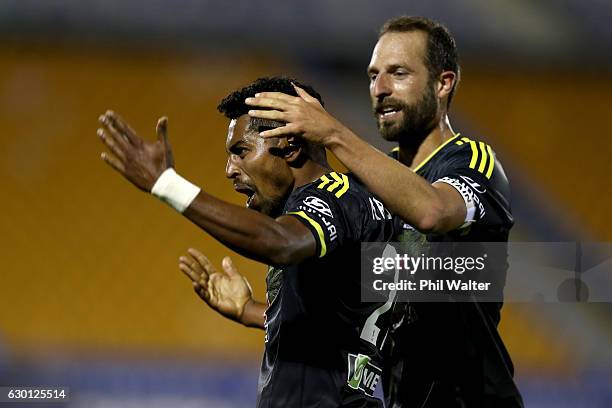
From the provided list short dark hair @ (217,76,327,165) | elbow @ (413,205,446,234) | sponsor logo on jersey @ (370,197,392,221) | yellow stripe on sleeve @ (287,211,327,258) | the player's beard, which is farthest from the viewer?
the player's beard

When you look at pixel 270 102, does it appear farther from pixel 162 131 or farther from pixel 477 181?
pixel 477 181

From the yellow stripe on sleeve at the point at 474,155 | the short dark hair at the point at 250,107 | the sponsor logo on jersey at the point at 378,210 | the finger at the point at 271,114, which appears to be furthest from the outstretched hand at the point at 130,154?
the yellow stripe on sleeve at the point at 474,155

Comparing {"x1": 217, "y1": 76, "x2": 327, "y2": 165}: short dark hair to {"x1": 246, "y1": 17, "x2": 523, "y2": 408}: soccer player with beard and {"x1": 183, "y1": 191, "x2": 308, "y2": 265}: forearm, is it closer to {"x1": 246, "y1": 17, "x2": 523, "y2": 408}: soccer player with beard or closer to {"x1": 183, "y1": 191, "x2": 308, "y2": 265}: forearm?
{"x1": 246, "y1": 17, "x2": 523, "y2": 408}: soccer player with beard

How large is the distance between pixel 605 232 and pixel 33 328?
4.27 metres

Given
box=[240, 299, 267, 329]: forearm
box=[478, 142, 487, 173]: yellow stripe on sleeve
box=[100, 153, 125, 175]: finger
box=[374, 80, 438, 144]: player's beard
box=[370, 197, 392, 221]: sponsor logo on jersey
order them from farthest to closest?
box=[240, 299, 267, 329]: forearm → box=[374, 80, 438, 144]: player's beard → box=[478, 142, 487, 173]: yellow stripe on sleeve → box=[370, 197, 392, 221]: sponsor logo on jersey → box=[100, 153, 125, 175]: finger

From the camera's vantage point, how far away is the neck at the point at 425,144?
110 inches

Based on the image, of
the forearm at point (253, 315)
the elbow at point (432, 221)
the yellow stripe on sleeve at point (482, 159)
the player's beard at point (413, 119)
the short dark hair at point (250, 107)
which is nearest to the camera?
the elbow at point (432, 221)

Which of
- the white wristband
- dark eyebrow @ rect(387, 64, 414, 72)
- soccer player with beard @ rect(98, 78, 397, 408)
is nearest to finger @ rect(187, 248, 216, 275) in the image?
soccer player with beard @ rect(98, 78, 397, 408)

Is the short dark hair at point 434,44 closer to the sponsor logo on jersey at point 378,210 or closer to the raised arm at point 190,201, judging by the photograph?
the sponsor logo on jersey at point 378,210

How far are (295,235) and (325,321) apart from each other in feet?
1.02

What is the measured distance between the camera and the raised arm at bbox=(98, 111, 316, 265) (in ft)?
6.44

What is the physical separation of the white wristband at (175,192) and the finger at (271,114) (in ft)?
0.83

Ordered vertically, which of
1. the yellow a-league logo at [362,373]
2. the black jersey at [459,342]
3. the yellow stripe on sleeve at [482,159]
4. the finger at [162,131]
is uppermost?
the yellow stripe on sleeve at [482,159]

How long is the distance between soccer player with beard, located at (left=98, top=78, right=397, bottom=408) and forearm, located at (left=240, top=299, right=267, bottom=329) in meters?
0.50
